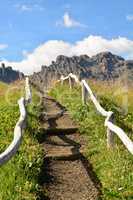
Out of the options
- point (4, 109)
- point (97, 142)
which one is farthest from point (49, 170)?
point (4, 109)

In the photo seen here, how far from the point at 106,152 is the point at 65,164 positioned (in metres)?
1.13

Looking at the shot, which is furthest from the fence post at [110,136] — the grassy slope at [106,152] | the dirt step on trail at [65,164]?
the dirt step on trail at [65,164]

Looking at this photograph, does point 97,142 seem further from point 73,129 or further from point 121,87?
point 121,87

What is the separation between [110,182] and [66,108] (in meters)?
11.0

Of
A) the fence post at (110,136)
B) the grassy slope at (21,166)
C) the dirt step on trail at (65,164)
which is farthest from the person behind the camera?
the fence post at (110,136)

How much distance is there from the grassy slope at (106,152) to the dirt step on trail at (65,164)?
0.24 m

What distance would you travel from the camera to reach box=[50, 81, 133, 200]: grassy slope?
11.1 m

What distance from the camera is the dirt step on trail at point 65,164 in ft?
38.7

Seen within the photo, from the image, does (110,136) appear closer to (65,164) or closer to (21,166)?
(65,164)

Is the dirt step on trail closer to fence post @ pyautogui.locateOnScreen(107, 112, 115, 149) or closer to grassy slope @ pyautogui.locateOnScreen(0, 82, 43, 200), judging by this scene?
grassy slope @ pyautogui.locateOnScreen(0, 82, 43, 200)

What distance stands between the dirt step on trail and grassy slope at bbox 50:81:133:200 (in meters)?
0.24

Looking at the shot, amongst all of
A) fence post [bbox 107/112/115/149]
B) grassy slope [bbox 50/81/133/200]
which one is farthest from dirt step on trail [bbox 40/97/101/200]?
fence post [bbox 107/112/115/149]

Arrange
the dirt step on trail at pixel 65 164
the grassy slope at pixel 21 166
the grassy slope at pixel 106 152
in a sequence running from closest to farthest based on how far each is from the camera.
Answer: the grassy slope at pixel 21 166 < the grassy slope at pixel 106 152 < the dirt step on trail at pixel 65 164

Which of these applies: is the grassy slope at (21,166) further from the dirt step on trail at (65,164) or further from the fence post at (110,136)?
the fence post at (110,136)
